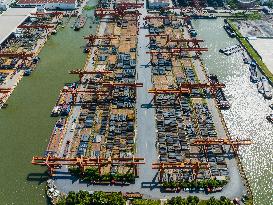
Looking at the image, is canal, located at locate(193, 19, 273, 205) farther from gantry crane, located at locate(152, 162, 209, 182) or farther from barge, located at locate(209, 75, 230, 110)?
gantry crane, located at locate(152, 162, 209, 182)

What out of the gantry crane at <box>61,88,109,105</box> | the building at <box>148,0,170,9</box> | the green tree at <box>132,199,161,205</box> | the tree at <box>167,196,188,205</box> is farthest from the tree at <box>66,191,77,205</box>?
the building at <box>148,0,170,9</box>

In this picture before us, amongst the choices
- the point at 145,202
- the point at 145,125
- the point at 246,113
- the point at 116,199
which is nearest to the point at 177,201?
the point at 145,202

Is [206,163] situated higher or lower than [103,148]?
lower

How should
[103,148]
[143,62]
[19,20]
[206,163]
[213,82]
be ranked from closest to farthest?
[206,163] < [103,148] < [213,82] < [143,62] < [19,20]

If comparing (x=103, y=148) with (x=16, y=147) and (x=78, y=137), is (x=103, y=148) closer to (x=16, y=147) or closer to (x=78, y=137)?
(x=78, y=137)

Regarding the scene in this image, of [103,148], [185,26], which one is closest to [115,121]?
[103,148]

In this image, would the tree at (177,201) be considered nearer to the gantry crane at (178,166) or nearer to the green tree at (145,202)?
the green tree at (145,202)

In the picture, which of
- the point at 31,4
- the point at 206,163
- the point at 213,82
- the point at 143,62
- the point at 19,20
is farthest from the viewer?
the point at 31,4
